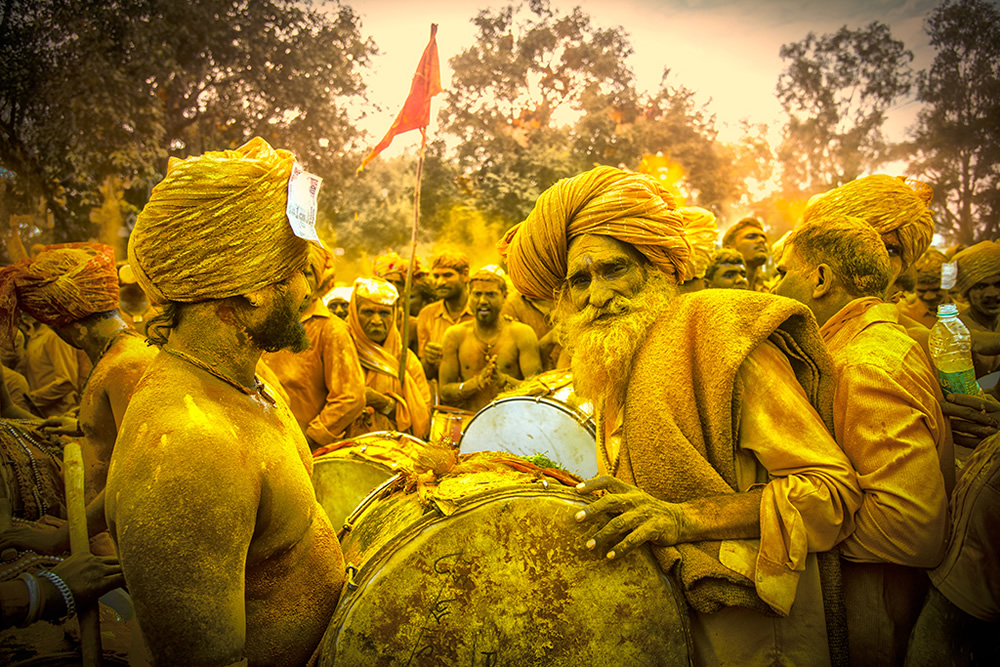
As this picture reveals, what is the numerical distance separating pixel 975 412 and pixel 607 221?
1786 mm

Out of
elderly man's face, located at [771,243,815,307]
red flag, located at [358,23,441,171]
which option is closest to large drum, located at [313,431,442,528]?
elderly man's face, located at [771,243,815,307]

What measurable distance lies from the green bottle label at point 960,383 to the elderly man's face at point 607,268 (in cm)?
145

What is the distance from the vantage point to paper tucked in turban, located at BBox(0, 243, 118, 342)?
356 cm

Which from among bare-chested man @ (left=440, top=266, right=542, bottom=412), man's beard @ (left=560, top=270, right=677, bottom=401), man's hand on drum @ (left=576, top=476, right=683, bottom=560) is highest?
man's beard @ (left=560, top=270, right=677, bottom=401)

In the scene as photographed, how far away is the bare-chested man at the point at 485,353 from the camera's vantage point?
7164mm

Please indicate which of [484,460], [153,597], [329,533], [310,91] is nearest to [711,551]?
[484,460]

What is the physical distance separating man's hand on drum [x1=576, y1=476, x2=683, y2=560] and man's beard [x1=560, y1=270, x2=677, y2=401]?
0.55 meters

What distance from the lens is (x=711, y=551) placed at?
234 cm

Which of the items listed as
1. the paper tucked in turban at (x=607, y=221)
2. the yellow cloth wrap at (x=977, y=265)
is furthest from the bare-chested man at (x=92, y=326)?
the yellow cloth wrap at (x=977, y=265)

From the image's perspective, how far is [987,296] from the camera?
592 centimetres

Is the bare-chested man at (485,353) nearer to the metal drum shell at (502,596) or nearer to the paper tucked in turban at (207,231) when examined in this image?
the metal drum shell at (502,596)

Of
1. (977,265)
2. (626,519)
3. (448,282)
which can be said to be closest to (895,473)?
(626,519)

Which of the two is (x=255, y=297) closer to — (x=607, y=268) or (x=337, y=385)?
(x=607, y=268)

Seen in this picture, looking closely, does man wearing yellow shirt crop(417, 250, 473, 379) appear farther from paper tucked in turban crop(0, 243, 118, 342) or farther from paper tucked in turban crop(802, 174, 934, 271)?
paper tucked in turban crop(802, 174, 934, 271)
